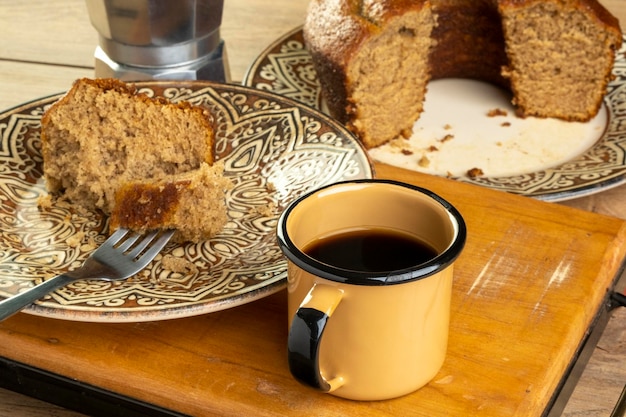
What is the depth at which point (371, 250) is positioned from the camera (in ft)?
3.62

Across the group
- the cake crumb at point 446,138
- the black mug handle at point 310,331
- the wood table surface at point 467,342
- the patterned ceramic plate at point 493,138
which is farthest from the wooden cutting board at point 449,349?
the cake crumb at point 446,138

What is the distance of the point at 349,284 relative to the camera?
950 mm

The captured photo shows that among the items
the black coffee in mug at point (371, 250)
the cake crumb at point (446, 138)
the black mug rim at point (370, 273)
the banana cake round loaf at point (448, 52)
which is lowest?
the cake crumb at point (446, 138)

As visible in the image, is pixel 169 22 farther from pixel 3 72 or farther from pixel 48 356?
pixel 48 356

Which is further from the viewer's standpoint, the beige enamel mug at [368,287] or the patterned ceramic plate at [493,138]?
the patterned ceramic plate at [493,138]

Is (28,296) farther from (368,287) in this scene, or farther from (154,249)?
(368,287)

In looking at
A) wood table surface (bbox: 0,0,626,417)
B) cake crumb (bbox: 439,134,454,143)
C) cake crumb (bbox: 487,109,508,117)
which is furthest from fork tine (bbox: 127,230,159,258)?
cake crumb (bbox: 487,109,508,117)

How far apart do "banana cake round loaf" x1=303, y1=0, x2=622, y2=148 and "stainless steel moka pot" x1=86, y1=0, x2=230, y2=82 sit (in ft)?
0.99

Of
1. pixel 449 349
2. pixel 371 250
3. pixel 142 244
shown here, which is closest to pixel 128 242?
pixel 142 244

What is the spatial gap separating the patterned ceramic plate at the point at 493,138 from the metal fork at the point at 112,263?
35.2 inches

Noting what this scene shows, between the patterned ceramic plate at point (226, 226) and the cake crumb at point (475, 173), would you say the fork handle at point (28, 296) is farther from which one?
the cake crumb at point (475, 173)

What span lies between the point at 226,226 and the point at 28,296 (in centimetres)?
38

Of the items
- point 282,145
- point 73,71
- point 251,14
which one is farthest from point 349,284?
point 251,14

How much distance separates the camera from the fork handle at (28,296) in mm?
1073
